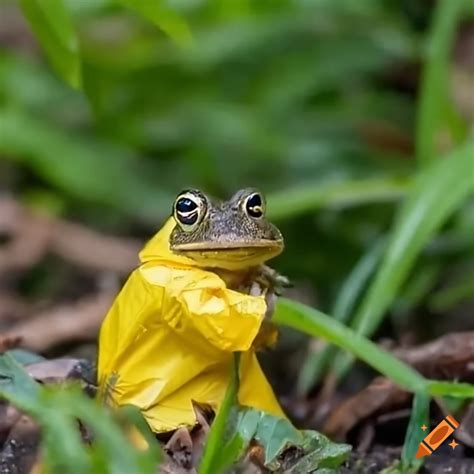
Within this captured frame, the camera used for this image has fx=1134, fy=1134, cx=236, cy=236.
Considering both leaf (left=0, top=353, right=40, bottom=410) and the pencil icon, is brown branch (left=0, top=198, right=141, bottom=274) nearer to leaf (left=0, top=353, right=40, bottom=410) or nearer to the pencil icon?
the pencil icon

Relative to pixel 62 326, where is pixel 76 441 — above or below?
below

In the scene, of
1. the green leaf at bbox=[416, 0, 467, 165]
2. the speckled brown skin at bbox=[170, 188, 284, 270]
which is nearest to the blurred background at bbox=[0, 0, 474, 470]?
the green leaf at bbox=[416, 0, 467, 165]

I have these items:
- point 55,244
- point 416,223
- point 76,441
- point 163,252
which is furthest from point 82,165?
point 76,441

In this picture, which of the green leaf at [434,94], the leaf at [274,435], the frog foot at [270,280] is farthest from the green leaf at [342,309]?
the leaf at [274,435]

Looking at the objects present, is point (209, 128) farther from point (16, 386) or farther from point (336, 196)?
point (16, 386)

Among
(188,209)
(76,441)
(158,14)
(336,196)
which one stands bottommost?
(76,441)

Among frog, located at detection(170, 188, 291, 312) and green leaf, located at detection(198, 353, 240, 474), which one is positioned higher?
frog, located at detection(170, 188, 291, 312)

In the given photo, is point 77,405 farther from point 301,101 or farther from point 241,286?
point 301,101
